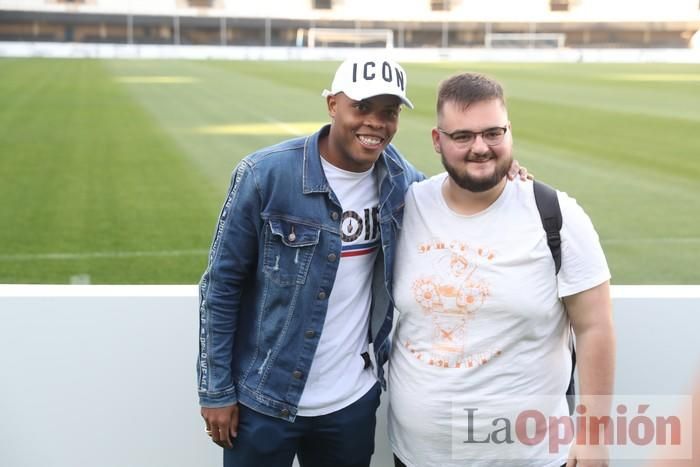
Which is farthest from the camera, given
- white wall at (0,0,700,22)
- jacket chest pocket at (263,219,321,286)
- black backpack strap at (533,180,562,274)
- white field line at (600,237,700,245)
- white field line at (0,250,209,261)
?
white wall at (0,0,700,22)

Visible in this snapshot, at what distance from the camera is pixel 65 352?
111 inches

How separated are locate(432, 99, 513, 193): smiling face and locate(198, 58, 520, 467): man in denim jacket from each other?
0.16 metres

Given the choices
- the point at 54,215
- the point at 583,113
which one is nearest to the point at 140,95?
the point at 583,113

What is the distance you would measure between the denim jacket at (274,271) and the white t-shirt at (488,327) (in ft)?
0.54

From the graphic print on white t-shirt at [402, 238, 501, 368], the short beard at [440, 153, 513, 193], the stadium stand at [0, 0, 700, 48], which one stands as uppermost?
the stadium stand at [0, 0, 700, 48]

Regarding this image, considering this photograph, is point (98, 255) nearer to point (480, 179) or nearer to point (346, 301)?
point (346, 301)

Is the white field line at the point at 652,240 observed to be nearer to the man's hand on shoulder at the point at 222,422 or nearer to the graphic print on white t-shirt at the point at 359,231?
the graphic print on white t-shirt at the point at 359,231

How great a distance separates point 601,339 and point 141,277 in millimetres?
4329

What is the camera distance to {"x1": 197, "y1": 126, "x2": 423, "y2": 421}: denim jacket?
7.20 ft

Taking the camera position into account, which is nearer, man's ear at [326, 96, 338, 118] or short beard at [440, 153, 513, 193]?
short beard at [440, 153, 513, 193]

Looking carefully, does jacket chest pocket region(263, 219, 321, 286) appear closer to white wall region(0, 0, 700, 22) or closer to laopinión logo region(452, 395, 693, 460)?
laopinión logo region(452, 395, 693, 460)

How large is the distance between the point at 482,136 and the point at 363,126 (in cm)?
29

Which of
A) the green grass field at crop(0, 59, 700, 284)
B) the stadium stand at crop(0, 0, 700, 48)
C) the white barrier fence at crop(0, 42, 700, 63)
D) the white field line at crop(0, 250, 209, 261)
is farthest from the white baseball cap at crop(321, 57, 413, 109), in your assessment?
the stadium stand at crop(0, 0, 700, 48)

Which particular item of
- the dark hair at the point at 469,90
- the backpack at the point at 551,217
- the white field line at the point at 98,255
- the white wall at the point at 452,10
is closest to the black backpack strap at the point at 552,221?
the backpack at the point at 551,217
